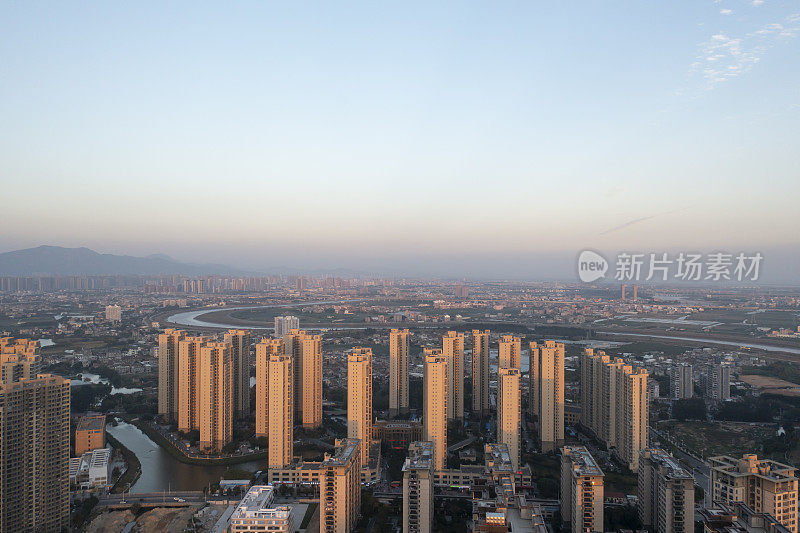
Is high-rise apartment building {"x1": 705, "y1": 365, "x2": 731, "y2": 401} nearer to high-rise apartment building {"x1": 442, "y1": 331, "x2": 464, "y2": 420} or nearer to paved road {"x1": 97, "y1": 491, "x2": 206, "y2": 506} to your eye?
high-rise apartment building {"x1": 442, "y1": 331, "x2": 464, "y2": 420}

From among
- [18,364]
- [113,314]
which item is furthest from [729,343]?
[113,314]

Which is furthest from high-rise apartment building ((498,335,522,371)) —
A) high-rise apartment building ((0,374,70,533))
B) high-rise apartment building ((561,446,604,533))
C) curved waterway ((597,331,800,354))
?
curved waterway ((597,331,800,354))

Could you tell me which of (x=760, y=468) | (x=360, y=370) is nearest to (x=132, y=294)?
(x=360, y=370)

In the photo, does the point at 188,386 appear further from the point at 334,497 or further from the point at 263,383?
the point at 334,497

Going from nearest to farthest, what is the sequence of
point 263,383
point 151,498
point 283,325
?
point 151,498
point 263,383
point 283,325

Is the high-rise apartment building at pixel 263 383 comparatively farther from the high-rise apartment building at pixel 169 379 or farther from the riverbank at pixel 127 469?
the high-rise apartment building at pixel 169 379

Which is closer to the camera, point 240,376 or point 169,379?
point 169,379

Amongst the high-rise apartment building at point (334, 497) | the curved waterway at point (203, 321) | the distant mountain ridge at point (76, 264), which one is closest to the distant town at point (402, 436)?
the high-rise apartment building at point (334, 497)
